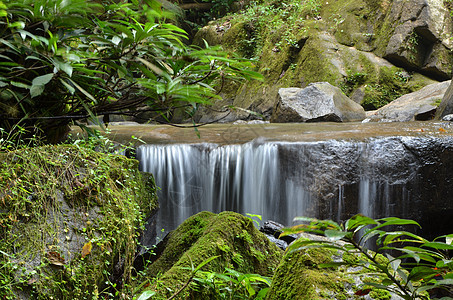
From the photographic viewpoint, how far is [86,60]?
2402 millimetres

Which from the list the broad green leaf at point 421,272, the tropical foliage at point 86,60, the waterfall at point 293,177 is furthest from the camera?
the waterfall at point 293,177

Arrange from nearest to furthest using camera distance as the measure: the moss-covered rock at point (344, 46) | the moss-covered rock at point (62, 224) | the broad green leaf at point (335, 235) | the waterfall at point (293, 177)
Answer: the broad green leaf at point (335, 235) → the moss-covered rock at point (62, 224) → the waterfall at point (293, 177) → the moss-covered rock at point (344, 46)

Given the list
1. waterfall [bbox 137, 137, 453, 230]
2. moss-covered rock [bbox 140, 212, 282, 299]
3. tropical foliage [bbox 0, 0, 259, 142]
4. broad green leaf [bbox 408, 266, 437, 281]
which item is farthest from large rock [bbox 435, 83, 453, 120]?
broad green leaf [bbox 408, 266, 437, 281]

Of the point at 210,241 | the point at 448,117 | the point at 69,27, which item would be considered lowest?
the point at 210,241

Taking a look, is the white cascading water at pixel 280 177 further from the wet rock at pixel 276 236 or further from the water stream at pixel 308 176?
the wet rock at pixel 276 236

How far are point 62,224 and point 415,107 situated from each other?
8.25m

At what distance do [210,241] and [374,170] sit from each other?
3.80m

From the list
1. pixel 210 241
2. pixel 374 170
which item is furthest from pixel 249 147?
pixel 210 241

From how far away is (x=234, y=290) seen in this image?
199 centimetres

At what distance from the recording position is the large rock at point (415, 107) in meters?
8.11

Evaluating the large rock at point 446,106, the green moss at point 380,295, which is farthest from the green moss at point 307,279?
the large rock at point 446,106

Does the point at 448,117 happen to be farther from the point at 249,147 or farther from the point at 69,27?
the point at 69,27

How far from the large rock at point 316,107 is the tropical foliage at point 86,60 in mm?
6675

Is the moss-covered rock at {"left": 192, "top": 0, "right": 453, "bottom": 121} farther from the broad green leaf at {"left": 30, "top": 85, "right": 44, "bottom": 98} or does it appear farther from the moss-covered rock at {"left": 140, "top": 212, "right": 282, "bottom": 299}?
the broad green leaf at {"left": 30, "top": 85, "right": 44, "bottom": 98}
